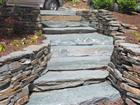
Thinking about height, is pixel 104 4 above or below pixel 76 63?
above

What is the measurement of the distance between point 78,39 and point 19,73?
3238mm

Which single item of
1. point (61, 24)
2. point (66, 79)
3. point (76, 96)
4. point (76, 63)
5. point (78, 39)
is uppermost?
point (61, 24)

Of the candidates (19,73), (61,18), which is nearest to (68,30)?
(61,18)

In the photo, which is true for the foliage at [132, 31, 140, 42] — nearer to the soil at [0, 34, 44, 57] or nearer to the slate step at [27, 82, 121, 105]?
the slate step at [27, 82, 121, 105]

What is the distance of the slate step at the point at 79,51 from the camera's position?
733cm

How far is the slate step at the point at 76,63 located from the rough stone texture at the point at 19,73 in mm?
702

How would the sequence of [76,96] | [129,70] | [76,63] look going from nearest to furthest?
[129,70] < [76,96] < [76,63]

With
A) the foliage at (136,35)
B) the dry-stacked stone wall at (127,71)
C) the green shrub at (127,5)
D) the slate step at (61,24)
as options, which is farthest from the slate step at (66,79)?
the green shrub at (127,5)

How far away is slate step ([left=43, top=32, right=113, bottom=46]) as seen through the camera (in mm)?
7783

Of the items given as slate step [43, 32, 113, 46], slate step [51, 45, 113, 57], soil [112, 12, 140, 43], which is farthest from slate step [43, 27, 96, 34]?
slate step [51, 45, 113, 57]

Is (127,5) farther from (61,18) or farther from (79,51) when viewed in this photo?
(79,51)

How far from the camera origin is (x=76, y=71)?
6.66 m

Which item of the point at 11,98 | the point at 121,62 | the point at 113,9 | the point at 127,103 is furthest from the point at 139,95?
the point at 113,9

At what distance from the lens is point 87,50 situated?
7508 mm
